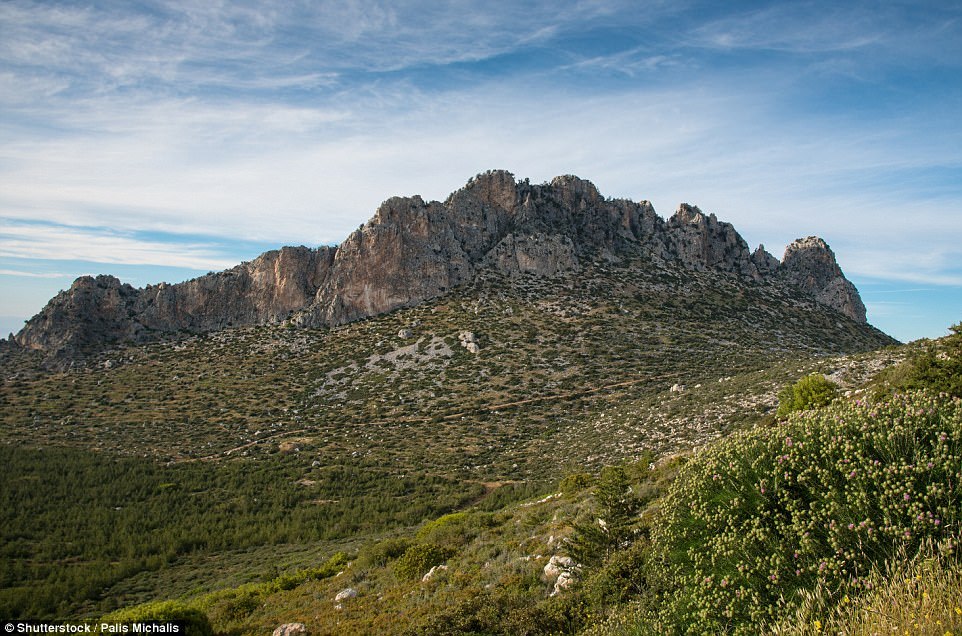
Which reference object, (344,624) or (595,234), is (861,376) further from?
(595,234)

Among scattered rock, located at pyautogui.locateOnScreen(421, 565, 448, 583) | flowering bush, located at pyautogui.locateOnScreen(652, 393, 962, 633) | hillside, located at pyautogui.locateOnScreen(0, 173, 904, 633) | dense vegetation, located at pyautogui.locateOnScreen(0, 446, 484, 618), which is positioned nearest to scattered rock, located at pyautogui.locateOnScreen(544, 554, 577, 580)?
scattered rock, located at pyautogui.locateOnScreen(421, 565, 448, 583)

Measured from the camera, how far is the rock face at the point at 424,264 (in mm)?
71750

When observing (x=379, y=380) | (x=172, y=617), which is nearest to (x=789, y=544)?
(x=172, y=617)

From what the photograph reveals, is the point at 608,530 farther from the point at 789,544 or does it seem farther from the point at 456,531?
the point at 456,531

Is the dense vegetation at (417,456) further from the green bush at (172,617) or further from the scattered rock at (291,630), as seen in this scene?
the scattered rock at (291,630)

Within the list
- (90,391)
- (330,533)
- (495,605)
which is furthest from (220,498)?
(90,391)

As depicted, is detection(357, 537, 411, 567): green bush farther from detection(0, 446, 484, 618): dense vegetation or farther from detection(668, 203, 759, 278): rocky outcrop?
detection(668, 203, 759, 278): rocky outcrop

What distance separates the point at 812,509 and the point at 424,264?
6902 cm

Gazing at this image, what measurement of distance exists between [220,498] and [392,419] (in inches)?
663

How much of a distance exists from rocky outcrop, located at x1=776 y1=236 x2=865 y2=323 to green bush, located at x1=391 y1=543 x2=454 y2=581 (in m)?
86.3

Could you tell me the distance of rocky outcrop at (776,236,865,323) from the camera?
267 ft

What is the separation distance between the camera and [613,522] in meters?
9.28

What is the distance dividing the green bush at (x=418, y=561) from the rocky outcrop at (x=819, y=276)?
86.3 metres

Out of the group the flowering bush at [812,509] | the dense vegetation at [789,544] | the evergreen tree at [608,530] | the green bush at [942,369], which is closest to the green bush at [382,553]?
the dense vegetation at [789,544]
